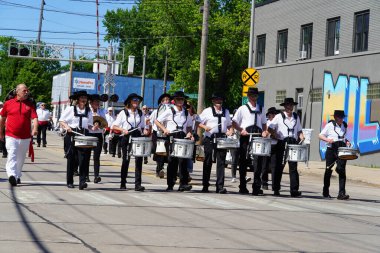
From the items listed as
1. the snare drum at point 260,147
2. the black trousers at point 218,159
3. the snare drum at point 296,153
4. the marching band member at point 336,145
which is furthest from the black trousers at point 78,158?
the marching band member at point 336,145

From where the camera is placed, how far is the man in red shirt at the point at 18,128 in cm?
1588

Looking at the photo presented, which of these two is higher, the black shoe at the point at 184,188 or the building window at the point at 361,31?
the building window at the point at 361,31

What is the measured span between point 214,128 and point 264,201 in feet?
6.41

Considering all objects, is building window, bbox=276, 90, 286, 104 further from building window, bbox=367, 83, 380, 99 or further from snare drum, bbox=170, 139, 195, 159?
snare drum, bbox=170, 139, 195, 159

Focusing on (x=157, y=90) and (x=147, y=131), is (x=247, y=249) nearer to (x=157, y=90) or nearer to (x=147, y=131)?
(x=147, y=131)

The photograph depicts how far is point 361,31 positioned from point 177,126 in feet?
Result: 71.5

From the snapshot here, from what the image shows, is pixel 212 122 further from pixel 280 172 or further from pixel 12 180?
pixel 12 180

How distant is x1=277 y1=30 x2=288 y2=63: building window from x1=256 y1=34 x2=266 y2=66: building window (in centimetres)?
198

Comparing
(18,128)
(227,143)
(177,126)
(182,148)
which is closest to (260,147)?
(227,143)

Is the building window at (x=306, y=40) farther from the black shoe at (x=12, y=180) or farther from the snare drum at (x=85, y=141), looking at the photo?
the black shoe at (x=12, y=180)

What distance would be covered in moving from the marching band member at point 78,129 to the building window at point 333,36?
2402 centimetres

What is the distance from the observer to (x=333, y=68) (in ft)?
125

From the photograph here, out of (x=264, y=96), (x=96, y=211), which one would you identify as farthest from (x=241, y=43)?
(x=96, y=211)

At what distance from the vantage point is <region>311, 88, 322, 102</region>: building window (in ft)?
129
